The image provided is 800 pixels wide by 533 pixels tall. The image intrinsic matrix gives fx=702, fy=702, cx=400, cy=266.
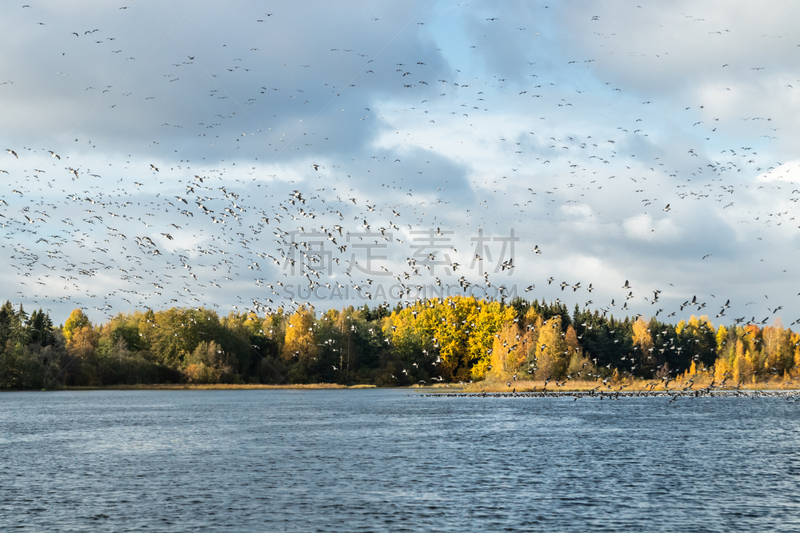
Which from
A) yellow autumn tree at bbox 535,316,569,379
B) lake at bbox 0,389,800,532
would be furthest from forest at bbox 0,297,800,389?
lake at bbox 0,389,800,532

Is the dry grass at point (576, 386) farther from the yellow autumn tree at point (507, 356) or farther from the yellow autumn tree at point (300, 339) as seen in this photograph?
the yellow autumn tree at point (300, 339)

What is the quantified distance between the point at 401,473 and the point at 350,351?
434ft

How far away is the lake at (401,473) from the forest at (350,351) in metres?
63.1

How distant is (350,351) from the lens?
174875 mm

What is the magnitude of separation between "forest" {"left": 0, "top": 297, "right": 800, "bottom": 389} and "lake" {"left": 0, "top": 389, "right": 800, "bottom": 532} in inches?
2482

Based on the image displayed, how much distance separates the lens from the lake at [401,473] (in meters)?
31.1

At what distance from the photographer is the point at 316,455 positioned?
51.7 meters

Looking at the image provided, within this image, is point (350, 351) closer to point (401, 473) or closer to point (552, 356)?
point (552, 356)

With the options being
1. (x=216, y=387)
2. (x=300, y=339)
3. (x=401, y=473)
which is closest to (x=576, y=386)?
(x=300, y=339)

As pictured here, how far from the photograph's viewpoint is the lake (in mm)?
31062

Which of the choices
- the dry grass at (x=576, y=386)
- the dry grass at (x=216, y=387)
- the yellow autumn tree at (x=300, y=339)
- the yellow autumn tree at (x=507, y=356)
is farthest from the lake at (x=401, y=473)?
the yellow autumn tree at (x=300, y=339)

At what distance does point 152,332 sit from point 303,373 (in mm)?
36653

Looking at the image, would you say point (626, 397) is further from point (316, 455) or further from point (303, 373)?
point (316, 455)

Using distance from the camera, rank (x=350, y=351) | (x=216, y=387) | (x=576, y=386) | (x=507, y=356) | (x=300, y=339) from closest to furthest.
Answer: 1. (x=576, y=386)
2. (x=507, y=356)
3. (x=216, y=387)
4. (x=300, y=339)
5. (x=350, y=351)
